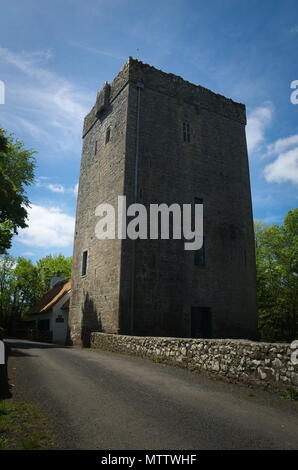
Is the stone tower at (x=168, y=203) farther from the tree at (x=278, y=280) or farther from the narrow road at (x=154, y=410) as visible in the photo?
the tree at (x=278, y=280)

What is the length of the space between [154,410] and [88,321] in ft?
45.3

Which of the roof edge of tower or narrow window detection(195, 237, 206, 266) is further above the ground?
the roof edge of tower

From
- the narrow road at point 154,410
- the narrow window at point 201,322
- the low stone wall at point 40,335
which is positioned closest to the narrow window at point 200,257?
the narrow window at point 201,322

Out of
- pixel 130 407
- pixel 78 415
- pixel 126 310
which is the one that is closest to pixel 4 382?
pixel 78 415

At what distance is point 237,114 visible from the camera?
75.3ft

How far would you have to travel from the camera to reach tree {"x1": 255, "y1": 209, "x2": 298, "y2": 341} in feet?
92.9

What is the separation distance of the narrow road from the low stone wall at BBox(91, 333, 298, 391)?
12.7 inches

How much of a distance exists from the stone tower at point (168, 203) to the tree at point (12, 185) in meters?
4.35

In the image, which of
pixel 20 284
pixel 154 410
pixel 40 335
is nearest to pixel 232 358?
pixel 154 410

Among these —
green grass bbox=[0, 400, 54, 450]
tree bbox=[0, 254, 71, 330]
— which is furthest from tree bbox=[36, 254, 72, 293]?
green grass bbox=[0, 400, 54, 450]

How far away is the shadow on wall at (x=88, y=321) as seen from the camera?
17.9 m

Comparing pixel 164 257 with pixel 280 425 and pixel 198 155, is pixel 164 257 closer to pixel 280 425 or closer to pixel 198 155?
pixel 198 155

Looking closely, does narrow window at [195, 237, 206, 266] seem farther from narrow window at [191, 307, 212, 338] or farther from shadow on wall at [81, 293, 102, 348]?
shadow on wall at [81, 293, 102, 348]

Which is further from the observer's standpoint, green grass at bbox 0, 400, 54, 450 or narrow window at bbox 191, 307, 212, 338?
narrow window at bbox 191, 307, 212, 338
